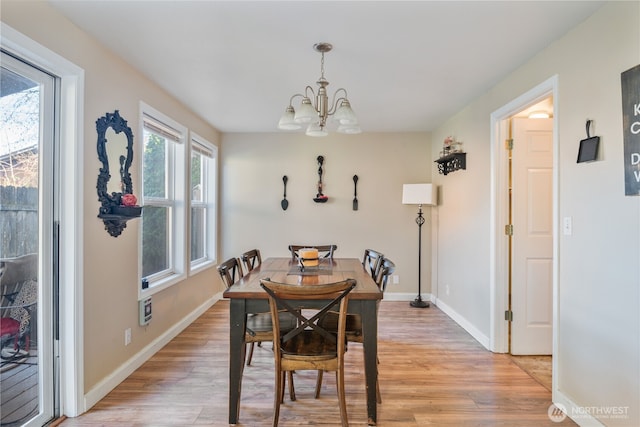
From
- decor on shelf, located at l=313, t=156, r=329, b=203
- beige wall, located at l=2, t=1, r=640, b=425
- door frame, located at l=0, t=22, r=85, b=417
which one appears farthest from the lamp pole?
door frame, located at l=0, t=22, r=85, b=417

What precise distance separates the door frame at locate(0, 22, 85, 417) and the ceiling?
487 mm

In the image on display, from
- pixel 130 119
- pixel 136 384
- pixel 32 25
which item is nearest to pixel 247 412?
pixel 136 384

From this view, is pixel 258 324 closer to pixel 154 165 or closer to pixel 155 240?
pixel 155 240

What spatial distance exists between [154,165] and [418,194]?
3064 millimetres

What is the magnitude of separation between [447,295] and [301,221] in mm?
2123

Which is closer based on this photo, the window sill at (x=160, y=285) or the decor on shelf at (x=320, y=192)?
the window sill at (x=160, y=285)

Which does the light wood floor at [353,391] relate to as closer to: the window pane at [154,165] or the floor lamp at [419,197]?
the floor lamp at [419,197]

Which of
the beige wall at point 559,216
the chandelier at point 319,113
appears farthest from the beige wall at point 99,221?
the chandelier at point 319,113

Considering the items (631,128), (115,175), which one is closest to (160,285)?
(115,175)

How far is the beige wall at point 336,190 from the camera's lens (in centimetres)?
479

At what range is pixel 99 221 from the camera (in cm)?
228

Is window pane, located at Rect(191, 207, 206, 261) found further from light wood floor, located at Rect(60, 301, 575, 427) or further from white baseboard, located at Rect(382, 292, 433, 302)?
white baseboard, located at Rect(382, 292, 433, 302)

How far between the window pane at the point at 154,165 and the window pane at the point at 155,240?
18cm

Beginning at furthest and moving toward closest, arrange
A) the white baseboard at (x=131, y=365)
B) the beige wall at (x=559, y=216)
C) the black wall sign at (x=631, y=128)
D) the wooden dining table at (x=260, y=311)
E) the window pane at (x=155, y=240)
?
1. the window pane at (x=155, y=240)
2. the white baseboard at (x=131, y=365)
3. the wooden dining table at (x=260, y=311)
4. the beige wall at (x=559, y=216)
5. the black wall sign at (x=631, y=128)
